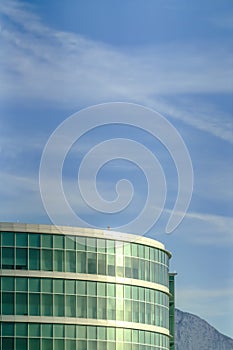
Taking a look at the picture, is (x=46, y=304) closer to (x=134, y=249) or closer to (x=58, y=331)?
(x=58, y=331)

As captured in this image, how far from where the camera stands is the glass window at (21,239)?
6694 cm

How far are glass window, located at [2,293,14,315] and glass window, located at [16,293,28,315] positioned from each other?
0.34 meters

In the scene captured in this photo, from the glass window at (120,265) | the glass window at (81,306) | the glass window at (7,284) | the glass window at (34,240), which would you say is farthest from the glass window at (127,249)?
the glass window at (7,284)

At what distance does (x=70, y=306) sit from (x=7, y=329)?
4.35 metres

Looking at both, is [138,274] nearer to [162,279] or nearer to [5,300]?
[162,279]

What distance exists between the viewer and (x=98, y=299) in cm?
6931

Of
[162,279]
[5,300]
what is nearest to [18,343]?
[5,300]

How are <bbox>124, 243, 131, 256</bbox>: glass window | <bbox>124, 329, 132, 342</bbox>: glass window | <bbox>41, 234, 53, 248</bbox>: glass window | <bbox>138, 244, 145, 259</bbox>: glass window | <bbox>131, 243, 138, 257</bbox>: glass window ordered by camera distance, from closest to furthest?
<bbox>41, 234, 53, 248</bbox>: glass window
<bbox>124, 329, 132, 342</bbox>: glass window
<bbox>124, 243, 131, 256</bbox>: glass window
<bbox>131, 243, 138, 257</bbox>: glass window
<bbox>138, 244, 145, 259</bbox>: glass window

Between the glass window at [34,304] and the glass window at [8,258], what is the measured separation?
91.1 inches

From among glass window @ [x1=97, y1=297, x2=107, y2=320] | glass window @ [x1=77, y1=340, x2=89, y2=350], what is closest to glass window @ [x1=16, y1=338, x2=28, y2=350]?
glass window @ [x1=77, y1=340, x2=89, y2=350]

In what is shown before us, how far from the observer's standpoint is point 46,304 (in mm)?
67312

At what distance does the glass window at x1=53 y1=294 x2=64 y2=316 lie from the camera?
67.6 m

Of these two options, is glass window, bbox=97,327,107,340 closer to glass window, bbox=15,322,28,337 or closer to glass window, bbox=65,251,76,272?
glass window, bbox=65,251,76,272

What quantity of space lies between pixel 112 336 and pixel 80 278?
15.1 feet
